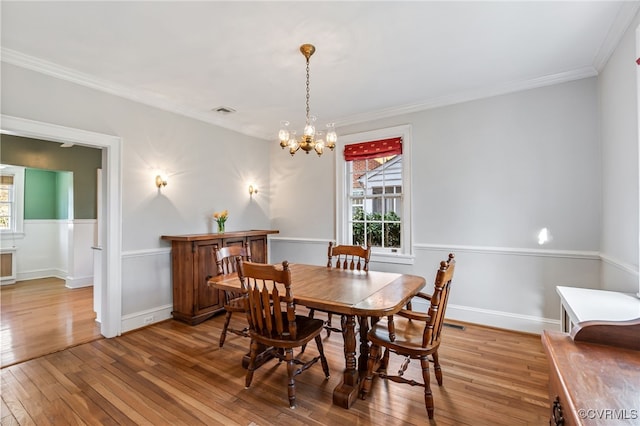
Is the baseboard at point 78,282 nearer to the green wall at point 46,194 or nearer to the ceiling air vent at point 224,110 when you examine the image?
the green wall at point 46,194

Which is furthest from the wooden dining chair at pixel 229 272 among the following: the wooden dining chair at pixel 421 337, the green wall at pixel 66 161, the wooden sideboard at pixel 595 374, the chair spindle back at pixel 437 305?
the green wall at pixel 66 161

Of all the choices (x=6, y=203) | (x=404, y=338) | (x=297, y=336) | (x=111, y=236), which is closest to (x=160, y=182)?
(x=111, y=236)

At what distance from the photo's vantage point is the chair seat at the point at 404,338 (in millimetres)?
1932

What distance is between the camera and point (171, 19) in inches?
87.4

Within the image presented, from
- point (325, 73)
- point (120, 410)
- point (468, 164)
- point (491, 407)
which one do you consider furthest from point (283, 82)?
point (491, 407)

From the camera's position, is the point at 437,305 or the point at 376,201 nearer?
the point at 437,305

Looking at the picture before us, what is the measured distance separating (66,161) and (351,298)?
6259 mm

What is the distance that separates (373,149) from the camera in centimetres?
425

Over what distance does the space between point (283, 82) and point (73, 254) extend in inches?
209

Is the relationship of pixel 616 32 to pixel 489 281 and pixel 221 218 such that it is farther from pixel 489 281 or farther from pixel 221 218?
pixel 221 218

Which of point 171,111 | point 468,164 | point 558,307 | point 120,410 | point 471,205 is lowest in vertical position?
point 120,410

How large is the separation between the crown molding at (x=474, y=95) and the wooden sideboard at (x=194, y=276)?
252 cm

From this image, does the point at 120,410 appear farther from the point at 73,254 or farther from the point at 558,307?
the point at 73,254

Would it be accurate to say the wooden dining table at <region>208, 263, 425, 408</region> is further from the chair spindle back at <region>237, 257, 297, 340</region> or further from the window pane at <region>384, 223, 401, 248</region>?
the window pane at <region>384, 223, 401, 248</region>
